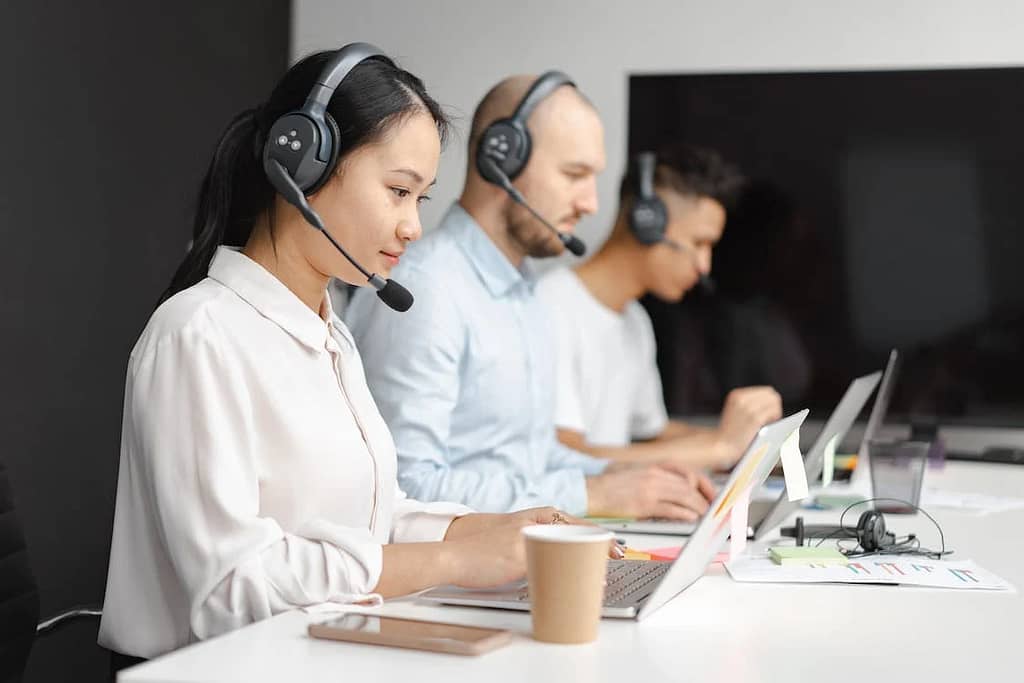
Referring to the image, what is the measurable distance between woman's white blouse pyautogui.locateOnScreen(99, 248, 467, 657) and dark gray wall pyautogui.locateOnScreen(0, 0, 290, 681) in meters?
1.13

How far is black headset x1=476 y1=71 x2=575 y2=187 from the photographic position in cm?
229

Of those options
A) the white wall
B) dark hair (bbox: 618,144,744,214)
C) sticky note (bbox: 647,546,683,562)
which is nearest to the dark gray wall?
the white wall

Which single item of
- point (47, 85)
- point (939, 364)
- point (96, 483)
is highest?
point (47, 85)

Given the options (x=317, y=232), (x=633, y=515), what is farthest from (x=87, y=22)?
(x=633, y=515)

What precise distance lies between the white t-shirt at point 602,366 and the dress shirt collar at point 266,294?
60.5 inches

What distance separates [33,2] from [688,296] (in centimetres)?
173

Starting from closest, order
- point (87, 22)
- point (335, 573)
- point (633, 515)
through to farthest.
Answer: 1. point (335, 573)
2. point (633, 515)
3. point (87, 22)

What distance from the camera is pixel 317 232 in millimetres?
1396

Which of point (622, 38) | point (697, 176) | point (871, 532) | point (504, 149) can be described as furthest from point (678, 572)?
A: point (622, 38)

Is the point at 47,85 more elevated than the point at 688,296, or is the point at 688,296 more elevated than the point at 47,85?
the point at 47,85

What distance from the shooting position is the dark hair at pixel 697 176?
10.5 feet

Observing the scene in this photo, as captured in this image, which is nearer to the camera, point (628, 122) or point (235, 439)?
point (235, 439)

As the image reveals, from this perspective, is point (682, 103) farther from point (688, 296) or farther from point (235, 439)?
point (235, 439)

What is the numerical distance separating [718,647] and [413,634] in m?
0.25
